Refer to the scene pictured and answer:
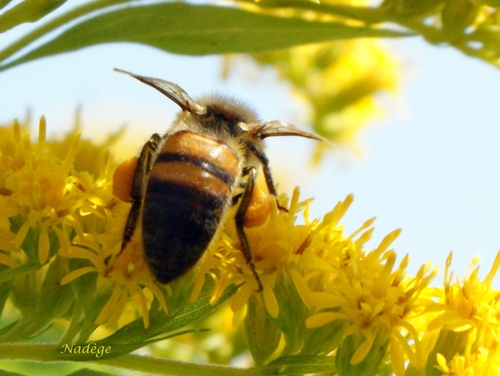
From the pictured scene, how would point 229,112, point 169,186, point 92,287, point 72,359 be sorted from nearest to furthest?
point 169,186 → point 72,359 → point 92,287 → point 229,112

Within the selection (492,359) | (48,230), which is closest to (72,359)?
(48,230)

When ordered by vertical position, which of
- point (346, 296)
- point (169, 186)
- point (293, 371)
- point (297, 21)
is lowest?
point (293, 371)

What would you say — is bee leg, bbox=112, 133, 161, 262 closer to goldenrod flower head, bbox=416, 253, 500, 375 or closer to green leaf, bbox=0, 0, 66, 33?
green leaf, bbox=0, 0, 66, 33

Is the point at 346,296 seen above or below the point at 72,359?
above

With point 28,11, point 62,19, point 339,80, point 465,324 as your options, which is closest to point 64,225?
point 28,11

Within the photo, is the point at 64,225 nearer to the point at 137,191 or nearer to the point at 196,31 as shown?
the point at 137,191

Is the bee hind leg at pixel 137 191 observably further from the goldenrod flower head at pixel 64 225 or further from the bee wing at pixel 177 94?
the bee wing at pixel 177 94

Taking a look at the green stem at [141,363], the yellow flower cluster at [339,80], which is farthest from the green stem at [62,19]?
the yellow flower cluster at [339,80]

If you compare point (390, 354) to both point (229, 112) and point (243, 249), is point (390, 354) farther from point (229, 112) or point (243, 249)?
point (229, 112)
